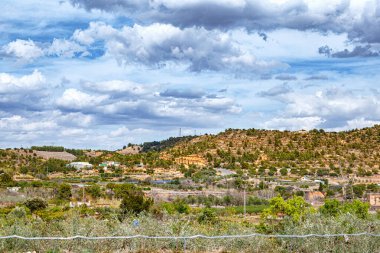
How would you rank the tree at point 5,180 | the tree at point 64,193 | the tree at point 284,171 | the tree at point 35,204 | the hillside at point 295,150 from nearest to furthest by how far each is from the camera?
the tree at point 35,204
the tree at point 64,193
the tree at point 5,180
the hillside at point 295,150
the tree at point 284,171

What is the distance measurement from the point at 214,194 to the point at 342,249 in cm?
5507

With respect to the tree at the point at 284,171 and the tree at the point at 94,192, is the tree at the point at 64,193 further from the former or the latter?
the tree at the point at 284,171

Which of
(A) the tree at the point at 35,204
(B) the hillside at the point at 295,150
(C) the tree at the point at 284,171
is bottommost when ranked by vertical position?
(A) the tree at the point at 35,204

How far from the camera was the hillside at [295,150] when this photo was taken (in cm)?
7956

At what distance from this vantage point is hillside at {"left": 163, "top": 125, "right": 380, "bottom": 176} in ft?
261

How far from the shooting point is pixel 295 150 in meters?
89.3

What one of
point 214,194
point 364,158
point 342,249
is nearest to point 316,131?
point 364,158

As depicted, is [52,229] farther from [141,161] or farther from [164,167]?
[141,161]

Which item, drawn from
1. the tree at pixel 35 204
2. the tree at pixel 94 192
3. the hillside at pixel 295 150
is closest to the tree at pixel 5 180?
the tree at pixel 94 192

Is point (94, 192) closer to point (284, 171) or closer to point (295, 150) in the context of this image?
point (284, 171)

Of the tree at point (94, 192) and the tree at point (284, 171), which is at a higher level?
the tree at point (284, 171)

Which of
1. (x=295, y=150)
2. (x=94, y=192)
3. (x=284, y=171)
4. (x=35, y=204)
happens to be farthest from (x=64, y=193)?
(x=295, y=150)

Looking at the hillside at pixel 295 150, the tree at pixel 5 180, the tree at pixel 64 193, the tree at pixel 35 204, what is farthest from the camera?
the hillside at pixel 295 150

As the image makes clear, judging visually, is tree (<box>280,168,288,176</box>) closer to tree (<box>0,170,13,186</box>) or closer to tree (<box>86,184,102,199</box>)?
tree (<box>86,184,102,199</box>)
